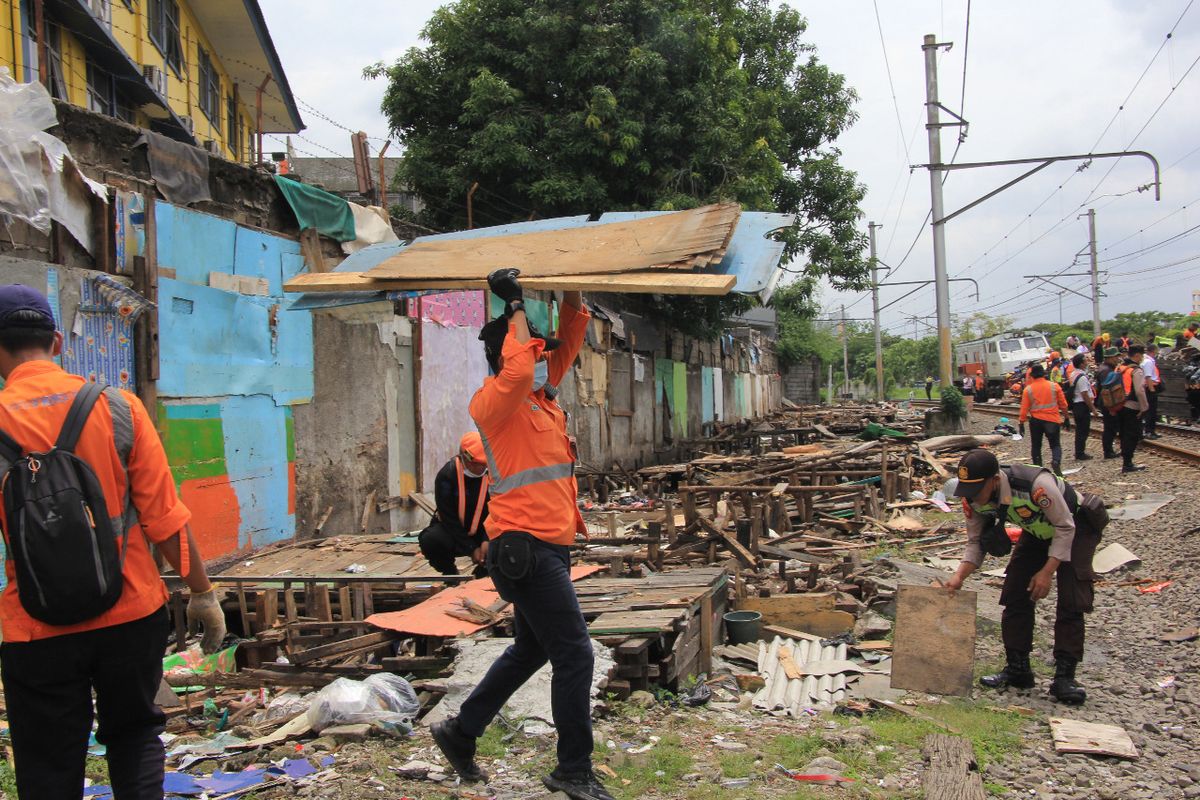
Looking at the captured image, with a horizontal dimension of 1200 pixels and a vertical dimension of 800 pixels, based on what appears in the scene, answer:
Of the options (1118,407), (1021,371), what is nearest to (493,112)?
(1118,407)

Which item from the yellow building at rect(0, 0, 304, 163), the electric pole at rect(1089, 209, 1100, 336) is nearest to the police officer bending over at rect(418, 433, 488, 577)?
the yellow building at rect(0, 0, 304, 163)

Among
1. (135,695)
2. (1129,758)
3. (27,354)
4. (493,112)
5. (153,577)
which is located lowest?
(1129,758)

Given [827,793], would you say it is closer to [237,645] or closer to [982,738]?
[982,738]

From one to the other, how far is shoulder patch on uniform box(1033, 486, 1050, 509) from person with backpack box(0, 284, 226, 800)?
436 cm

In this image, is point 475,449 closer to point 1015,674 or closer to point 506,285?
point 506,285

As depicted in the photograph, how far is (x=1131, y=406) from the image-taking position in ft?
42.0

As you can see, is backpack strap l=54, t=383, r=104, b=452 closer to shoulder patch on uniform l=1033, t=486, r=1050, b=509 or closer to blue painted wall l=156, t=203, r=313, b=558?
shoulder patch on uniform l=1033, t=486, r=1050, b=509

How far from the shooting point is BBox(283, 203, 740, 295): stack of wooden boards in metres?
3.59

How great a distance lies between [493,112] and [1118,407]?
460 inches

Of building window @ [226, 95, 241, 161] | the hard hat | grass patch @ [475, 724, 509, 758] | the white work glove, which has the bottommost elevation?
grass patch @ [475, 724, 509, 758]

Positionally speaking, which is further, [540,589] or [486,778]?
[486,778]

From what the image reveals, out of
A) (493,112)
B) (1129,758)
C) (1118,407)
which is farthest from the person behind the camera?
(493,112)

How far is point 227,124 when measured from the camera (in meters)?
20.8

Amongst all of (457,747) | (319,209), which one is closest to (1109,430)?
(319,209)
